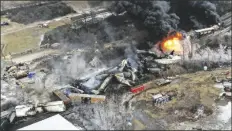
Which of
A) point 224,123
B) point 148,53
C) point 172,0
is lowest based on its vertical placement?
point 224,123

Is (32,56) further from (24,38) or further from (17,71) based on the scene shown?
(24,38)

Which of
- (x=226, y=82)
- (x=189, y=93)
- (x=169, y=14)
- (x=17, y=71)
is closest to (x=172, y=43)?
(x=169, y=14)

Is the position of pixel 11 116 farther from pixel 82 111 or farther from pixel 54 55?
pixel 54 55

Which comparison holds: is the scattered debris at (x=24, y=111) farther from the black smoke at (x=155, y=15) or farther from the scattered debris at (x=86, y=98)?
the black smoke at (x=155, y=15)

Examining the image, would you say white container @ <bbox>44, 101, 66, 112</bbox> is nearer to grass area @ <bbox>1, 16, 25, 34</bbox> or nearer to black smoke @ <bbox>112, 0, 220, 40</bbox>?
black smoke @ <bbox>112, 0, 220, 40</bbox>

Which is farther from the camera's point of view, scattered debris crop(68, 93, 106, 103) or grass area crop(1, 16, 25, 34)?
grass area crop(1, 16, 25, 34)

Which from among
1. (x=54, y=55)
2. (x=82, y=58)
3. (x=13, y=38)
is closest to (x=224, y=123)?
(x=82, y=58)

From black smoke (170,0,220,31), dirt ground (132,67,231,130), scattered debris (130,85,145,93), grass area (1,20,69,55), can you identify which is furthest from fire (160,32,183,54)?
grass area (1,20,69,55)

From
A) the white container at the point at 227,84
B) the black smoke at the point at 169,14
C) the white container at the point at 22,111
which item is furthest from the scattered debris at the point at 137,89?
the black smoke at the point at 169,14
